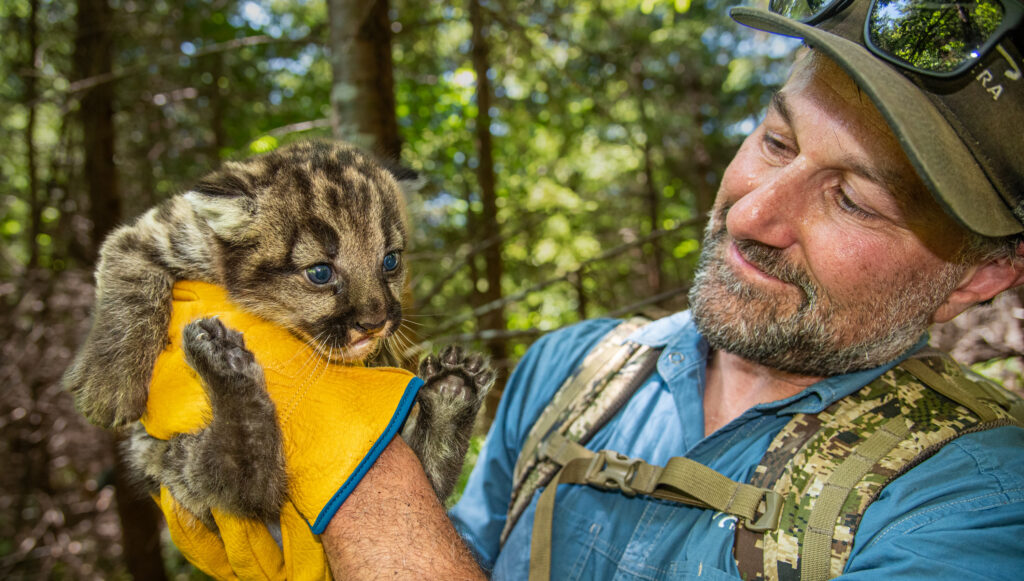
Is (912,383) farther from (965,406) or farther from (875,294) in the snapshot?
(875,294)

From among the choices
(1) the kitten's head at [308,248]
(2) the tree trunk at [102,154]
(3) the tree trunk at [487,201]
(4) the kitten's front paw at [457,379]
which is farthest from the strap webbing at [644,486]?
(2) the tree trunk at [102,154]

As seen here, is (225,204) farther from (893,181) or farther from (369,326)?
(893,181)

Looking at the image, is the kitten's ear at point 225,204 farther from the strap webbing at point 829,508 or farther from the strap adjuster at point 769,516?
the strap webbing at point 829,508

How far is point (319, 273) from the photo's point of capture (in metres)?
2.60

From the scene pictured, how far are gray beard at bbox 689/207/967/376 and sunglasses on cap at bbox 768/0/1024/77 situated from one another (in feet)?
2.55

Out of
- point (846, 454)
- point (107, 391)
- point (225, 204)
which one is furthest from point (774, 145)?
point (107, 391)

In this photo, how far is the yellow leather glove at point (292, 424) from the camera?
2072 mm

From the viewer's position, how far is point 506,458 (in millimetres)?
3104

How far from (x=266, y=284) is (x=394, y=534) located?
1.34 metres

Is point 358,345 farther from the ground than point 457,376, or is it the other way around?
point 358,345

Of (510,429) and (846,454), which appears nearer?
(846,454)

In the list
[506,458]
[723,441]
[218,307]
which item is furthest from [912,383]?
[218,307]

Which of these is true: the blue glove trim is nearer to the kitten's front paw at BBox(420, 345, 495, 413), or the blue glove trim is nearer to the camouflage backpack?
the kitten's front paw at BBox(420, 345, 495, 413)

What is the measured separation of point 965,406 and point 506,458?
1990 millimetres
